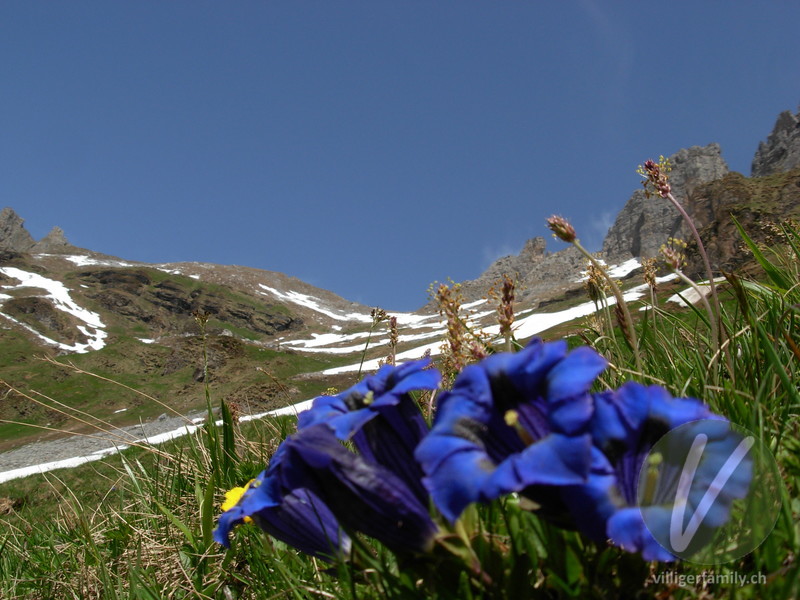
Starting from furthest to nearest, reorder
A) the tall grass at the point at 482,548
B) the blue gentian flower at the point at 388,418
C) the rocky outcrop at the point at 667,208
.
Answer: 1. the rocky outcrop at the point at 667,208
2. the blue gentian flower at the point at 388,418
3. the tall grass at the point at 482,548

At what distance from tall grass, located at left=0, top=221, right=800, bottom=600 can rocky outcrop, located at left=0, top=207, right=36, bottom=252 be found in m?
208

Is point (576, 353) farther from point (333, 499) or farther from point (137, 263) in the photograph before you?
point (137, 263)

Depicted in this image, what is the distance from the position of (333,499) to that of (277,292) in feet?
546

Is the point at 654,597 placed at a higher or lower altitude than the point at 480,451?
lower

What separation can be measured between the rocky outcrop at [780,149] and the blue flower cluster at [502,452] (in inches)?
Result: 5100

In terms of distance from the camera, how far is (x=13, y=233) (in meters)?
175

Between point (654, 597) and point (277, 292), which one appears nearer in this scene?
point (654, 597)

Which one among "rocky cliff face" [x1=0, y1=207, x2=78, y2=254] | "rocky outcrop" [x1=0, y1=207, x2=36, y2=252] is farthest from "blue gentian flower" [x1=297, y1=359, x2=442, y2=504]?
"rocky outcrop" [x1=0, y1=207, x2=36, y2=252]

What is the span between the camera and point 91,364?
61375mm

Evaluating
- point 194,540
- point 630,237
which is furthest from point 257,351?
point 630,237

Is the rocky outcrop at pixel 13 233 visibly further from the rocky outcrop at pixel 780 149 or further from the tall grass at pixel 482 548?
the rocky outcrop at pixel 780 149

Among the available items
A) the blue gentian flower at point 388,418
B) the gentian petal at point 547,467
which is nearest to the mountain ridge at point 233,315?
the blue gentian flower at point 388,418

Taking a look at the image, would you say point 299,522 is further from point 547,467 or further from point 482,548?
point 547,467

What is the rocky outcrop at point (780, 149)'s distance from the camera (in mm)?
110125
